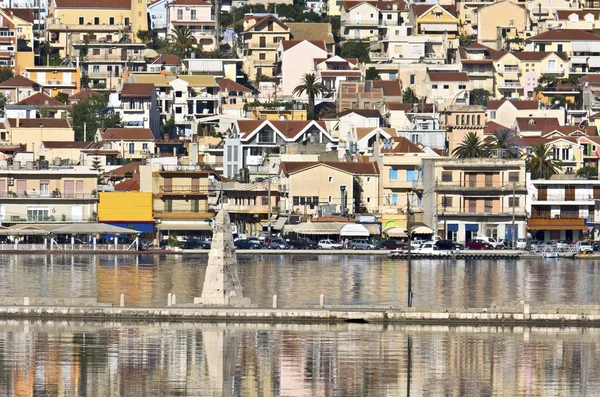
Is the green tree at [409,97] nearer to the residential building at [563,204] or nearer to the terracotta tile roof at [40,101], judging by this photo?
the terracotta tile roof at [40,101]

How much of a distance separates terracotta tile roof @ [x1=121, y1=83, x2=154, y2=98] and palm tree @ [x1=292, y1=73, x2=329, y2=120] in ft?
39.6

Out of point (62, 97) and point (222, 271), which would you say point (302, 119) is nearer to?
point (62, 97)

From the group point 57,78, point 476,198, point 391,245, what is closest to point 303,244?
point 391,245

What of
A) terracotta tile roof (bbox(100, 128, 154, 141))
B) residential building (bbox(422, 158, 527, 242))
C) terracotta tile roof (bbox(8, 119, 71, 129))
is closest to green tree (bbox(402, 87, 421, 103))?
terracotta tile roof (bbox(100, 128, 154, 141))

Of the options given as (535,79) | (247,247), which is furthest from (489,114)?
(247,247)

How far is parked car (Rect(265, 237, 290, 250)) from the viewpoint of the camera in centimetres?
10244

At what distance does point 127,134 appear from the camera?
411 feet

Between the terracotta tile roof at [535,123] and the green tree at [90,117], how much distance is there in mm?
28353

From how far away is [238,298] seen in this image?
210 ft

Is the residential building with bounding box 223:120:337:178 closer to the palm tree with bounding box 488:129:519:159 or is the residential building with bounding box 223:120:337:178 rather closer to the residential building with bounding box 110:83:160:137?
the palm tree with bounding box 488:129:519:159

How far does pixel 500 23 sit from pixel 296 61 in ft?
68.8

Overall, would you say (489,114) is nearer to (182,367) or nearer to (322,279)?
(322,279)

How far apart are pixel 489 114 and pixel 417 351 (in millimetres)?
80925

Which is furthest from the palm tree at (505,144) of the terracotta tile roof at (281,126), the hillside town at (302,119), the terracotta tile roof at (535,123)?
the terracotta tile roof at (281,126)
